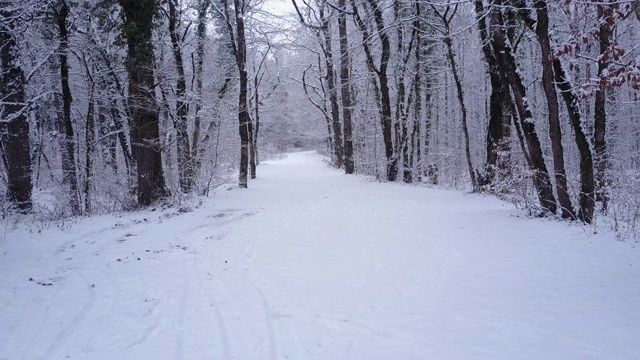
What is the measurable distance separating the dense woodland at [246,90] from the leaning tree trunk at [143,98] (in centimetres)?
4

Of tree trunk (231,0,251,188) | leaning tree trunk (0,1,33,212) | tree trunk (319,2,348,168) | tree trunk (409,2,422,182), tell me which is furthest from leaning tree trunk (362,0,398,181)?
leaning tree trunk (0,1,33,212)

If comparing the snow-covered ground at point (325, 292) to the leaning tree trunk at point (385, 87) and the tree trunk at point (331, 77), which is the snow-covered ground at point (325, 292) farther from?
the tree trunk at point (331, 77)

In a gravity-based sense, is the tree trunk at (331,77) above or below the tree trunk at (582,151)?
above

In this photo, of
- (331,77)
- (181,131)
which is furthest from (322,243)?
(331,77)

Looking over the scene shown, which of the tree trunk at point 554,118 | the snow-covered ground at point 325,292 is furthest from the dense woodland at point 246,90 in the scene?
the snow-covered ground at point 325,292

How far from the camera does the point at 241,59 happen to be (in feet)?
53.3

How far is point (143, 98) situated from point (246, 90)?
6.11 m

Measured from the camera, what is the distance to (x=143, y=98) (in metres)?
10.9

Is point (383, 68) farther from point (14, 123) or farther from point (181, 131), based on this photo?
point (14, 123)

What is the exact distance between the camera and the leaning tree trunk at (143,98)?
35.7 ft

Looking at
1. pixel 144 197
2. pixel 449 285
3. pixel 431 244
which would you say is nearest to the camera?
pixel 449 285

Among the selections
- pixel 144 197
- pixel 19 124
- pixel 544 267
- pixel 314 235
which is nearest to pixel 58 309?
pixel 314 235

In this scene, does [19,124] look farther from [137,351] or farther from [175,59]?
[137,351]

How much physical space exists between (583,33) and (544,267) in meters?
2.78
